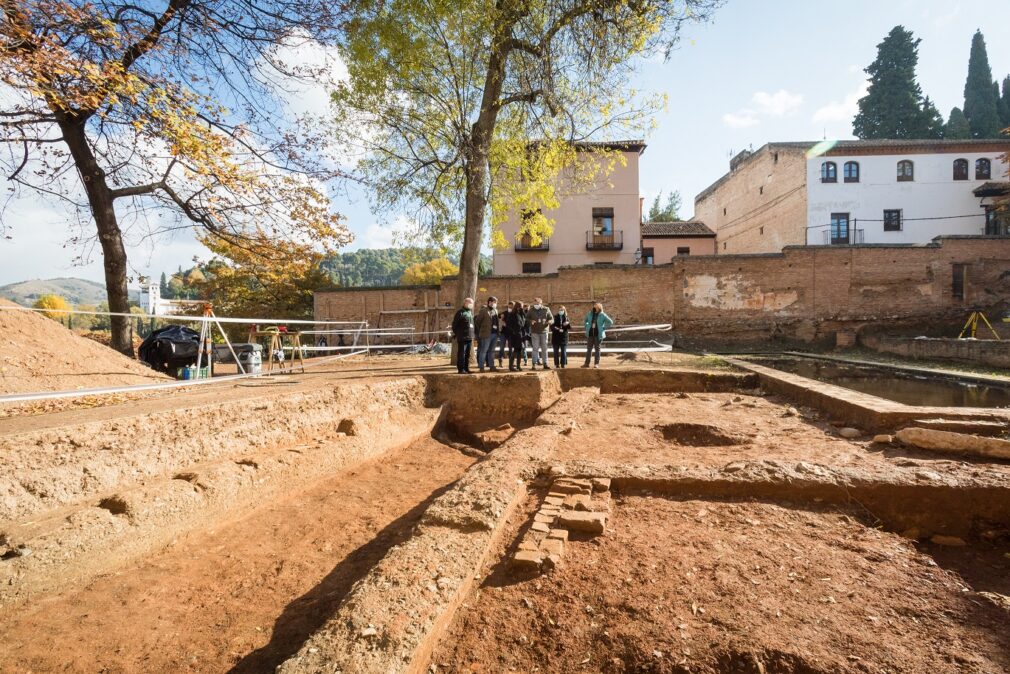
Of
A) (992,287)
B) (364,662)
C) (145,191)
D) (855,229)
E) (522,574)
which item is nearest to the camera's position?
(364,662)

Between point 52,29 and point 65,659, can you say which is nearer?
point 65,659

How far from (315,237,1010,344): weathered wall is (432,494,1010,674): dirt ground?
17.3 meters

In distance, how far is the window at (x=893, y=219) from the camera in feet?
95.5

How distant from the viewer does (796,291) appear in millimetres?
19531

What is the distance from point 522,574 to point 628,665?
794 millimetres

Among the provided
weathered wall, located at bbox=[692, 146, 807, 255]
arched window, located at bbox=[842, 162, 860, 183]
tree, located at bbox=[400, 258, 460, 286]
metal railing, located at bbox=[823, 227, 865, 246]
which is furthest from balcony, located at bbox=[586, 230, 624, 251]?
tree, located at bbox=[400, 258, 460, 286]

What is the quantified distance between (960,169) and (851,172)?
6.99 meters

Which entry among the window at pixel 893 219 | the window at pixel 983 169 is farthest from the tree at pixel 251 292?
the window at pixel 983 169

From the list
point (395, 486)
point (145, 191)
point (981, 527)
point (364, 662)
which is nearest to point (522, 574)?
point (364, 662)

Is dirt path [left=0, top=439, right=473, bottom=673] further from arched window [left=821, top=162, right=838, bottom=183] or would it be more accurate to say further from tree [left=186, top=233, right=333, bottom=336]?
arched window [left=821, top=162, right=838, bottom=183]

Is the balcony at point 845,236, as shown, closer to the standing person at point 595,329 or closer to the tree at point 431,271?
the standing person at point 595,329

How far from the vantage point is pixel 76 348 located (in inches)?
255

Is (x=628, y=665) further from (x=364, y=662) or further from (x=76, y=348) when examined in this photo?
(x=76, y=348)

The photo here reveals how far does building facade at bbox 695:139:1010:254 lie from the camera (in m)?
28.2
